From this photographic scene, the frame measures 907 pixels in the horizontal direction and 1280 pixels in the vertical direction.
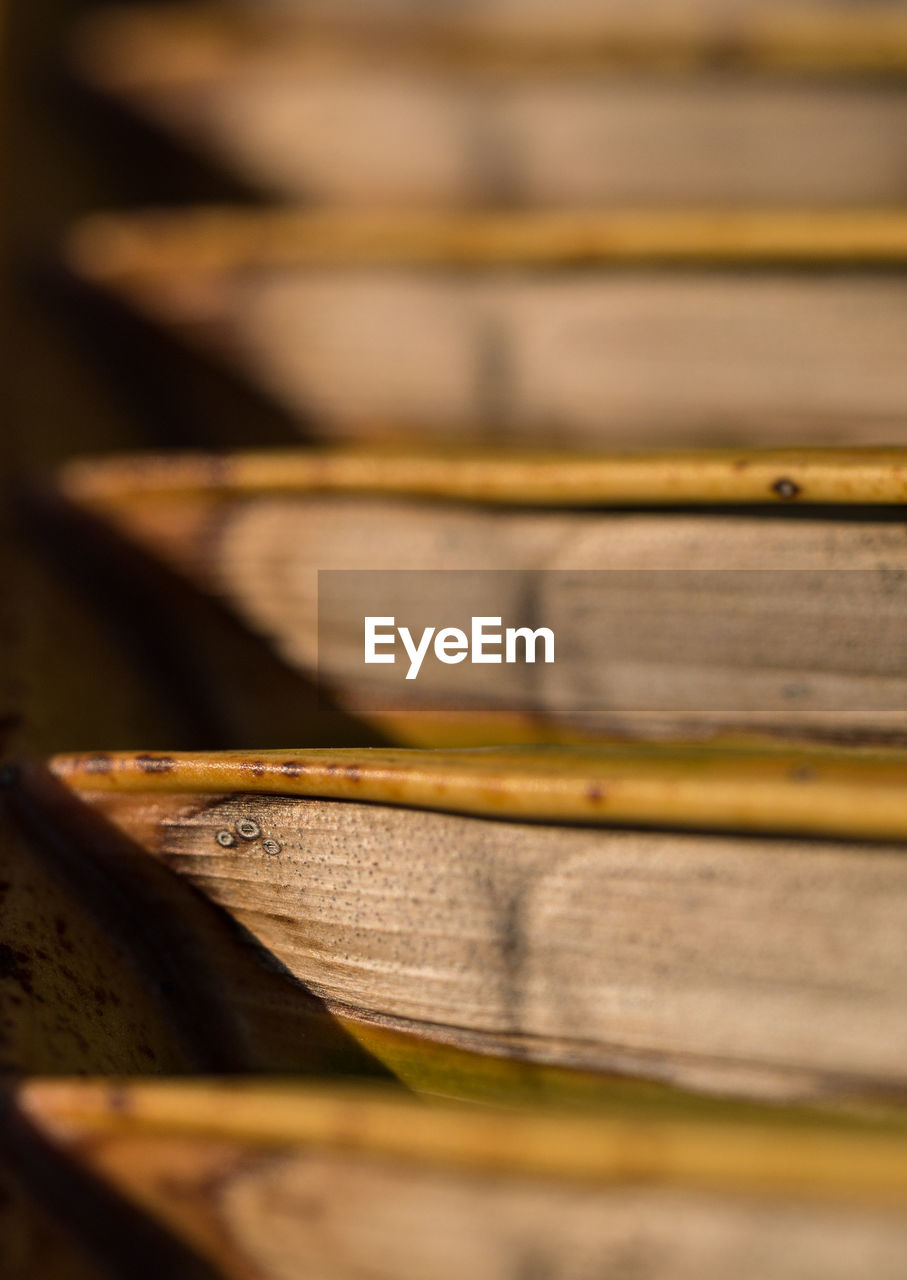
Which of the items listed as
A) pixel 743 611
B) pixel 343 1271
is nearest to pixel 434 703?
pixel 743 611

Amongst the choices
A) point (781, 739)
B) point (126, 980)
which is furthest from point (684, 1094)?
point (126, 980)

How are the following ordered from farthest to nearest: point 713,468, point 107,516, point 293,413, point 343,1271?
point 293,413 < point 107,516 < point 713,468 < point 343,1271

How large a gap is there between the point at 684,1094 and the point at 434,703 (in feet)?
0.89

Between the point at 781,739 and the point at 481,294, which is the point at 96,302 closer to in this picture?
the point at 481,294

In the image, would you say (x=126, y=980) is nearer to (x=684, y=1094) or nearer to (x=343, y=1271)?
(x=343, y=1271)

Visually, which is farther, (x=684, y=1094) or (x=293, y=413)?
(x=293, y=413)

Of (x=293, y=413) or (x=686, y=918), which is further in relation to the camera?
(x=293, y=413)

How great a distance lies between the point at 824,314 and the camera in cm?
63

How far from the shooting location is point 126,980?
56cm

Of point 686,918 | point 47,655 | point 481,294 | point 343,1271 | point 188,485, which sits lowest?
point 343,1271

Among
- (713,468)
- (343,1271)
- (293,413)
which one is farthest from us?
(293,413)

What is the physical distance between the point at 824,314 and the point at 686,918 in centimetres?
41

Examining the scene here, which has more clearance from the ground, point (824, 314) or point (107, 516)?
point (824, 314)

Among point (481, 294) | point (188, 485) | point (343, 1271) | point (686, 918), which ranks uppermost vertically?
point (481, 294)
